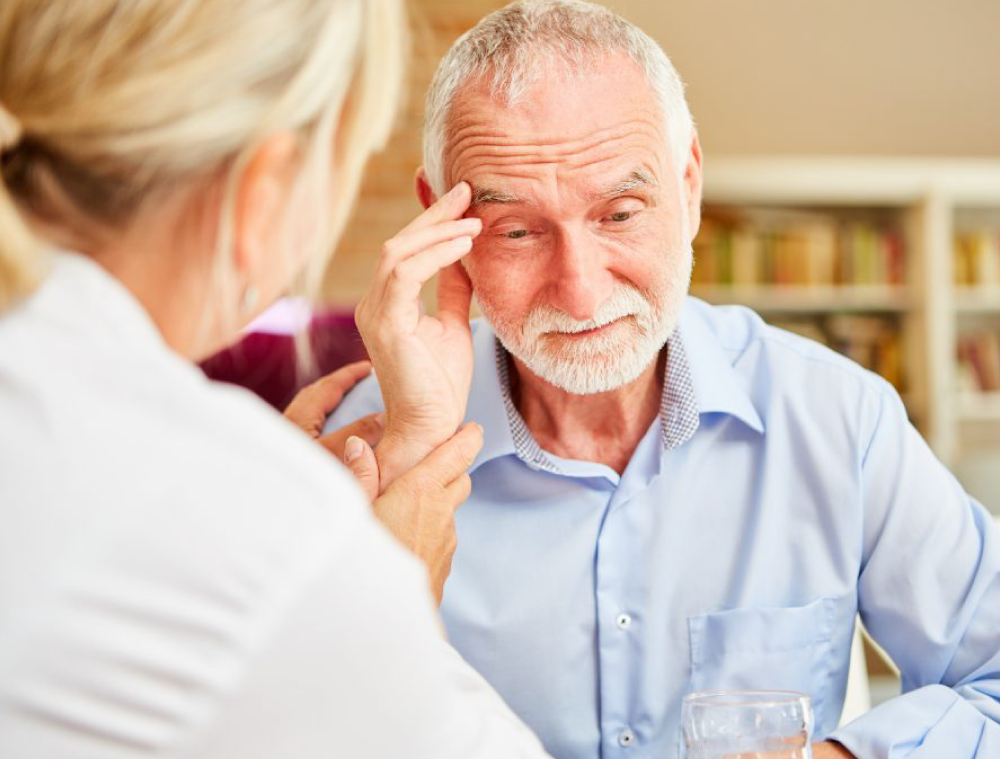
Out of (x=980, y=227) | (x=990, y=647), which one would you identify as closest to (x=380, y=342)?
(x=990, y=647)

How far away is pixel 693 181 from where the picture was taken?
5.24ft

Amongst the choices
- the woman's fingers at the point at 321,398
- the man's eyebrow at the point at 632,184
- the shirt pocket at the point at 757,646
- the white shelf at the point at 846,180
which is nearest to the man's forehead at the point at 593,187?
the man's eyebrow at the point at 632,184

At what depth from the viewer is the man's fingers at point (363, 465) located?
4.28ft

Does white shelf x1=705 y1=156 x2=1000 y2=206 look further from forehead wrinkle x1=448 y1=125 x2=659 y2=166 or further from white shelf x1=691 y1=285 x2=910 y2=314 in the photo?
forehead wrinkle x1=448 y1=125 x2=659 y2=166

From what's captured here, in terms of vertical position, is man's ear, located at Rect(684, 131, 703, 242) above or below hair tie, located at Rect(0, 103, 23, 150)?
below

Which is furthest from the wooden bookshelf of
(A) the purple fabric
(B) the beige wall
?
(A) the purple fabric

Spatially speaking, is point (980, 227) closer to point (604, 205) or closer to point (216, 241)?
point (604, 205)

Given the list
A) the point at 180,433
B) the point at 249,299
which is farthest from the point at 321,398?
the point at 180,433

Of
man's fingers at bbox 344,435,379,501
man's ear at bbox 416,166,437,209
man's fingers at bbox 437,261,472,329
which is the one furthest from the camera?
man's ear at bbox 416,166,437,209

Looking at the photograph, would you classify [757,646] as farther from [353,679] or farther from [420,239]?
[353,679]

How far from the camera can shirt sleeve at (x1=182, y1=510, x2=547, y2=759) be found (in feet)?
2.08

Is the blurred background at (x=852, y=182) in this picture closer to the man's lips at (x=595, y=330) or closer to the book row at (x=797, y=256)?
the book row at (x=797, y=256)

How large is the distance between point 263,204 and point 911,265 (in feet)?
17.4

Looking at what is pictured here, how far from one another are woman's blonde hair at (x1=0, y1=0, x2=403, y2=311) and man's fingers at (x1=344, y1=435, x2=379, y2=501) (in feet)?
1.83
